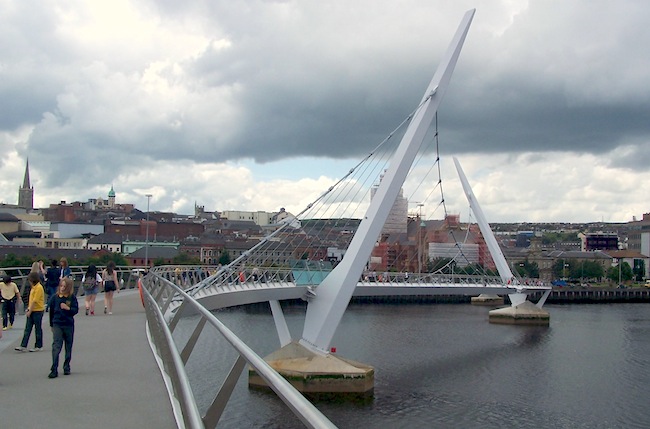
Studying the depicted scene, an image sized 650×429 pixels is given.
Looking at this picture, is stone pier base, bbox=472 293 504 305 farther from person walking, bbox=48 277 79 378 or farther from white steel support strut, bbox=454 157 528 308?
person walking, bbox=48 277 79 378

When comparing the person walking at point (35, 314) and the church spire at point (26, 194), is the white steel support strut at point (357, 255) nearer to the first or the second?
the person walking at point (35, 314)

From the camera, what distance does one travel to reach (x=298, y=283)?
2511 centimetres

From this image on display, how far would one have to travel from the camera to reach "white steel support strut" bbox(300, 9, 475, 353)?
903 inches

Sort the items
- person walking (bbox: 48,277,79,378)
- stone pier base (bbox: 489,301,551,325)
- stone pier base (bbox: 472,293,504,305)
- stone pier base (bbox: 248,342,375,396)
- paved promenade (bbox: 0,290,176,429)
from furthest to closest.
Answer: stone pier base (bbox: 472,293,504,305), stone pier base (bbox: 489,301,551,325), stone pier base (bbox: 248,342,375,396), person walking (bbox: 48,277,79,378), paved promenade (bbox: 0,290,176,429)

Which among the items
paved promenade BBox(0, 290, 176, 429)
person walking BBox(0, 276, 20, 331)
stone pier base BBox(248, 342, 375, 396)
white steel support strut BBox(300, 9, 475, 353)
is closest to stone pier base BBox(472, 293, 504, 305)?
white steel support strut BBox(300, 9, 475, 353)

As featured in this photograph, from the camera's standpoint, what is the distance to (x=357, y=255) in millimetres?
22781

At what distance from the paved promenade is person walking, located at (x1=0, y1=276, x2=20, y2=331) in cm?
81

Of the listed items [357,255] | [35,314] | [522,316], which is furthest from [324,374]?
[522,316]

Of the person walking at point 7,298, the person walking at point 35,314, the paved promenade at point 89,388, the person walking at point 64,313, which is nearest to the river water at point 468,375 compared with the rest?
the paved promenade at point 89,388

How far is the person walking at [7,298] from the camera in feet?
32.4

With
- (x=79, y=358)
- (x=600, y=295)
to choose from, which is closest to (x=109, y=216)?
(x=600, y=295)

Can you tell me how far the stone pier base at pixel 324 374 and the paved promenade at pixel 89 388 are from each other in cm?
1274

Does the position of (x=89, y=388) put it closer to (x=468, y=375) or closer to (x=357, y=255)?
(x=357, y=255)

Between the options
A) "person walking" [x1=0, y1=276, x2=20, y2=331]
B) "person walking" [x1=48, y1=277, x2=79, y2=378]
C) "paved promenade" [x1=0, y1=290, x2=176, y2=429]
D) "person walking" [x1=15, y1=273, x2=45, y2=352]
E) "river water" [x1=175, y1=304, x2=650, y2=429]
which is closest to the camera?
"paved promenade" [x1=0, y1=290, x2=176, y2=429]
